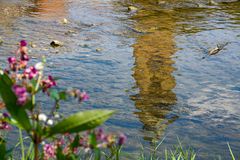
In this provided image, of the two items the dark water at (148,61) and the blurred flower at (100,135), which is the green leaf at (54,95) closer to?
the blurred flower at (100,135)

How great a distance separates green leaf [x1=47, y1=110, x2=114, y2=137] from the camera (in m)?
1.19

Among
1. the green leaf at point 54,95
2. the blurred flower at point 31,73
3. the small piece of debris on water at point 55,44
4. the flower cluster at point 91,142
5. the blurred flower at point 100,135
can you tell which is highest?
the blurred flower at point 31,73

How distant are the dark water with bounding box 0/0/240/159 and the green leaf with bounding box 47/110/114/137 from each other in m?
1.03

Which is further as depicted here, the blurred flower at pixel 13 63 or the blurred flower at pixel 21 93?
the blurred flower at pixel 13 63

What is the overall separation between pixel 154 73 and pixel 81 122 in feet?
18.3

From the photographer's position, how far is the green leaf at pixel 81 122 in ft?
3.91

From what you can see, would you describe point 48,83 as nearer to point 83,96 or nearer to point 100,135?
point 83,96

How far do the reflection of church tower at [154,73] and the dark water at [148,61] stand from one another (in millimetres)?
11

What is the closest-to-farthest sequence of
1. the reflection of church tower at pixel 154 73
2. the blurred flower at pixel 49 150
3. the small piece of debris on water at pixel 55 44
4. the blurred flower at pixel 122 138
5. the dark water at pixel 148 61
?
the blurred flower at pixel 122 138, the blurred flower at pixel 49 150, the dark water at pixel 148 61, the reflection of church tower at pixel 154 73, the small piece of debris on water at pixel 55 44

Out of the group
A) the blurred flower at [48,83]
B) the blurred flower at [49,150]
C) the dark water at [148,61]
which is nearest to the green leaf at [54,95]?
the blurred flower at [48,83]

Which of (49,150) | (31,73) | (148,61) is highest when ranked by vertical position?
→ (31,73)

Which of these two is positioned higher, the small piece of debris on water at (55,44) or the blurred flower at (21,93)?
the blurred flower at (21,93)

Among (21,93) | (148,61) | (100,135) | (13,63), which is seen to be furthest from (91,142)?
(148,61)

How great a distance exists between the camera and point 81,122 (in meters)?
1.20
